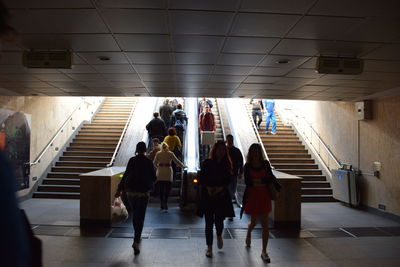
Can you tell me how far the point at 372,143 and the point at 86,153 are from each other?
9.31 m

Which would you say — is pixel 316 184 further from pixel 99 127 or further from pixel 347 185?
pixel 99 127

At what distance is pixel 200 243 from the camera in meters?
5.32

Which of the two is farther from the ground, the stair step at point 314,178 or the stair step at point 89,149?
the stair step at point 89,149

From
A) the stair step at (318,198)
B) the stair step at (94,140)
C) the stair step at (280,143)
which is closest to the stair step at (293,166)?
the stair step at (280,143)

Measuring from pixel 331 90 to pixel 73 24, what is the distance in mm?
6213

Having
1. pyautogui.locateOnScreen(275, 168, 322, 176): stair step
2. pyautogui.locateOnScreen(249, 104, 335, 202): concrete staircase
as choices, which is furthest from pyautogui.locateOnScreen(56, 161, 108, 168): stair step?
pyautogui.locateOnScreen(275, 168, 322, 176): stair step

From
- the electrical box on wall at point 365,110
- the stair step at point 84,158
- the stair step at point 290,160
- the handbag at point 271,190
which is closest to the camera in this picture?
the handbag at point 271,190

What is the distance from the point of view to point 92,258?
457 cm

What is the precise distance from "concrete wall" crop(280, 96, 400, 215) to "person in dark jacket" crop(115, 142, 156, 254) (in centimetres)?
598

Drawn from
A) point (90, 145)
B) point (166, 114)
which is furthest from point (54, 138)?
point (166, 114)

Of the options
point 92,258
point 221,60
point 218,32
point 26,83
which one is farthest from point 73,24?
point 26,83

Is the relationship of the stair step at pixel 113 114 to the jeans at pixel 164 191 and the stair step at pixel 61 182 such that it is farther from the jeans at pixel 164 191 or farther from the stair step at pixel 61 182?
the jeans at pixel 164 191

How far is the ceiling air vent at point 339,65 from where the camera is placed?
5.20 m

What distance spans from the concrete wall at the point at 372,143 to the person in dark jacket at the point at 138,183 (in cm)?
598
